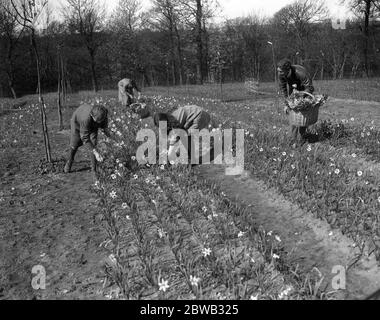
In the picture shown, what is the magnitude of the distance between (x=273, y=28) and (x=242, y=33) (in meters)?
3.96

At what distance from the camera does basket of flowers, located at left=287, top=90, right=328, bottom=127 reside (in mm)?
7383

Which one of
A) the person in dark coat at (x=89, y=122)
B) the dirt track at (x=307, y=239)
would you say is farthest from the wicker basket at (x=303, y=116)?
the person in dark coat at (x=89, y=122)

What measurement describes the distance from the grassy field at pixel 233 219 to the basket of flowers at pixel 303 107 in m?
0.53

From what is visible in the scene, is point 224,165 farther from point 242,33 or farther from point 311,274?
point 242,33

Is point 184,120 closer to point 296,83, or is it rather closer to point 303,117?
point 303,117

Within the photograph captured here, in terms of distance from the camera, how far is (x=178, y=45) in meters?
37.1

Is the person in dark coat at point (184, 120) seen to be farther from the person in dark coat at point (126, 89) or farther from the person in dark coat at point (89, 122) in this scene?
the person in dark coat at point (126, 89)

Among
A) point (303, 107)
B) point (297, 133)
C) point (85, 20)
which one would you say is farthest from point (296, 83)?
point (85, 20)

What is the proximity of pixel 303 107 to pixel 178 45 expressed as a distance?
3149 cm

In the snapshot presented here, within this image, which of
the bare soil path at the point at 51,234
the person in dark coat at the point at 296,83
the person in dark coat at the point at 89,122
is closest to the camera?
the bare soil path at the point at 51,234

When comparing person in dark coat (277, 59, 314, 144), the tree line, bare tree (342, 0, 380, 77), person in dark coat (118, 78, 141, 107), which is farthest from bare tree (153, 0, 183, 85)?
person in dark coat (277, 59, 314, 144)

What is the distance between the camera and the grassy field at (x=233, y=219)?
154 inches

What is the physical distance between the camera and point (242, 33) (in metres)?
47.1

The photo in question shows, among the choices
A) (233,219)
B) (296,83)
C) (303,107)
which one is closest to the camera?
(233,219)
